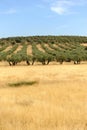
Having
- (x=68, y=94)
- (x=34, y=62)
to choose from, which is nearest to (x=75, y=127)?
(x=68, y=94)

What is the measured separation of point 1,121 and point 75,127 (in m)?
2.66

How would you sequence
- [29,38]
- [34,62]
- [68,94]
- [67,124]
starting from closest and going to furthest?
1. [67,124]
2. [68,94]
3. [34,62]
4. [29,38]

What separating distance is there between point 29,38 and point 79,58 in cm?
9822

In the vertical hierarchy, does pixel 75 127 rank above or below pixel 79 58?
above

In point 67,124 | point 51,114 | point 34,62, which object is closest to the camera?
point 67,124

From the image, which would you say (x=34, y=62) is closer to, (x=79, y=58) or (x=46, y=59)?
(x=46, y=59)

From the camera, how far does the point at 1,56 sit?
310 feet

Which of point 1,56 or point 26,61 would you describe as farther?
point 1,56

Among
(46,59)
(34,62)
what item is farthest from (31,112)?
(34,62)

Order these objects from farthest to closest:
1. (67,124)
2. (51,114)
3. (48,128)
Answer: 1. (51,114)
2. (67,124)
3. (48,128)

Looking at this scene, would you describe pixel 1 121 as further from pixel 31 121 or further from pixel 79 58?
pixel 79 58

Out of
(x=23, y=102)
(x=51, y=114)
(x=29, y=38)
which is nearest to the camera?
(x=51, y=114)

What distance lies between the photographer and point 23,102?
15750 millimetres

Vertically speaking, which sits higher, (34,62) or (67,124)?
(67,124)
